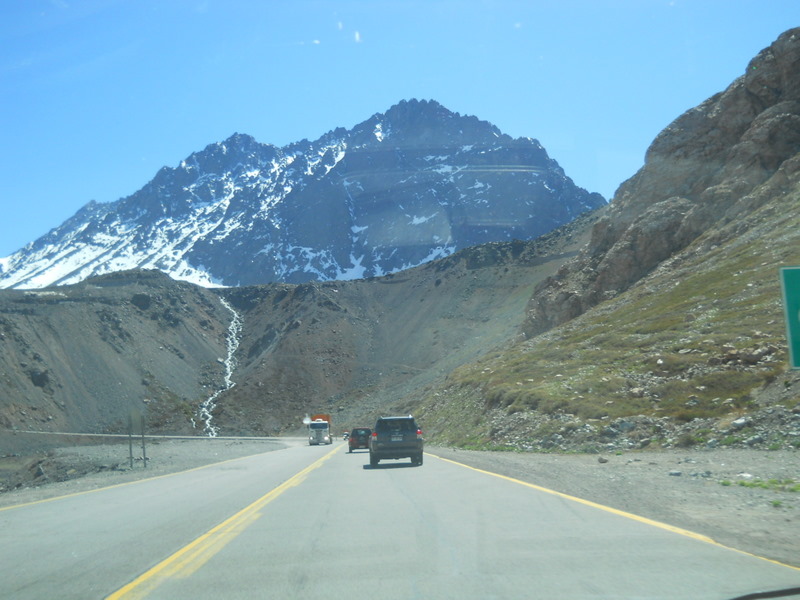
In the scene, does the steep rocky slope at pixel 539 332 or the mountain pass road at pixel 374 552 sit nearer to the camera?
the mountain pass road at pixel 374 552

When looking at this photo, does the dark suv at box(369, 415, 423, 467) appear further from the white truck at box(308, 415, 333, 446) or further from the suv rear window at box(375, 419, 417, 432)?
the white truck at box(308, 415, 333, 446)

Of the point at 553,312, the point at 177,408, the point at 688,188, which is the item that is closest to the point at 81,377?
the point at 177,408

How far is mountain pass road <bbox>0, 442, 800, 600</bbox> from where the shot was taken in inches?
269

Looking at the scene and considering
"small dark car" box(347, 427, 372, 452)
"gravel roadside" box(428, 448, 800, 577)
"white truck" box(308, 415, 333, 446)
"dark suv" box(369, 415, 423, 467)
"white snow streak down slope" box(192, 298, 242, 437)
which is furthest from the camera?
"white snow streak down slope" box(192, 298, 242, 437)

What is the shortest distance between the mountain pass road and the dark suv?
10202 mm

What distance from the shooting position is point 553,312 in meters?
75.6

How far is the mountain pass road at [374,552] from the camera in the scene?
683 cm

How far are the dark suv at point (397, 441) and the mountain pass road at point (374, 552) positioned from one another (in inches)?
402

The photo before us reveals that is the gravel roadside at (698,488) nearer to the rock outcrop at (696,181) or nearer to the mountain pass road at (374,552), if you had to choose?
the mountain pass road at (374,552)

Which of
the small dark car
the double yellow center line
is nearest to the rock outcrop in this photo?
the small dark car

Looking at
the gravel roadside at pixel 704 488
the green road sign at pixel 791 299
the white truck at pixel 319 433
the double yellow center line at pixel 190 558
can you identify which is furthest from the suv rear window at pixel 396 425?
the white truck at pixel 319 433

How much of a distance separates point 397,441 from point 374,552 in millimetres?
A: 16889

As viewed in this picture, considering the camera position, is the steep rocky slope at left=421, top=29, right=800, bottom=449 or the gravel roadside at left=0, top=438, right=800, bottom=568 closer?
the gravel roadside at left=0, top=438, right=800, bottom=568

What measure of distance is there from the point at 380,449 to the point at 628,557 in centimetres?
1841
